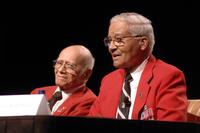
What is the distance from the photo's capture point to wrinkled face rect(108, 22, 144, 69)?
2697 mm

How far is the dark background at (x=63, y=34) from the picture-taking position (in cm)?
406

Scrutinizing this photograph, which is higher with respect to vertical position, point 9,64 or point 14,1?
point 14,1

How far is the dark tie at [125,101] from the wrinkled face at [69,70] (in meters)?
0.45

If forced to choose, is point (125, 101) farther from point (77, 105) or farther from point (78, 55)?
point (78, 55)

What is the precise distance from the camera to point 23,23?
4.39 meters

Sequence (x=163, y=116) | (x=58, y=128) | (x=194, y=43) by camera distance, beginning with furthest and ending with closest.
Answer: (x=194, y=43), (x=163, y=116), (x=58, y=128)

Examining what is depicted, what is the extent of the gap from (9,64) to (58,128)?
255cm

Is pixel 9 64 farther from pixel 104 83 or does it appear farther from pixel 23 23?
pixel 104 83

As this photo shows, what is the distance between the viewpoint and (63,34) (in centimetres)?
431

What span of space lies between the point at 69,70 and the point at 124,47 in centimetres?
50

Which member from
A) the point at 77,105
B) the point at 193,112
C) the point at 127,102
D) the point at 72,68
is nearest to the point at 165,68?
the point at 127,102

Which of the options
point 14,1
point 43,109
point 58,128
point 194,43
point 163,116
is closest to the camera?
point 58,128

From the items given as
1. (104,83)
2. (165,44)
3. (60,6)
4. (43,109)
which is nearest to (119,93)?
(104,83)

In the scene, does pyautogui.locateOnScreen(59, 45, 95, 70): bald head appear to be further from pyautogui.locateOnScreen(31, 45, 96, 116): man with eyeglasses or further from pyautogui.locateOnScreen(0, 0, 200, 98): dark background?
pyautogui.locateOnScreen(0, 0, 200, 98): dark background
